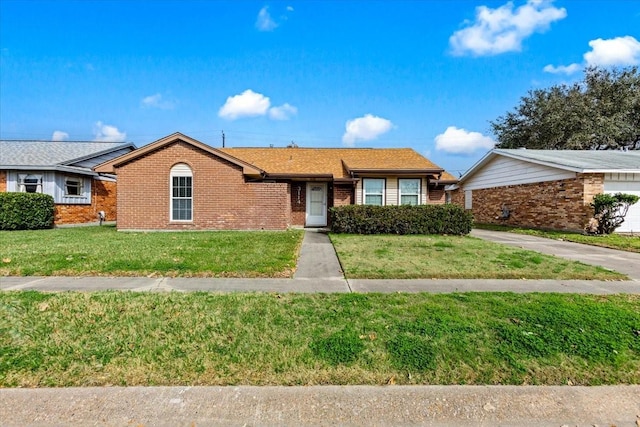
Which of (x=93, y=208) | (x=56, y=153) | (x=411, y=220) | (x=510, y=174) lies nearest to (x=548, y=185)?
(x=510, y=174)

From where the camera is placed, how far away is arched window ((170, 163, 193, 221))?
1369 centimetres

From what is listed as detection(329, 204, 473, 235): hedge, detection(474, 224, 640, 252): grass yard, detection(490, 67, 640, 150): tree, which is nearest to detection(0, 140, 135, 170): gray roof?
detection(329, 204, 473, 235): hedge

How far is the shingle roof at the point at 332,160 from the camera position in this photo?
16406 millimetres

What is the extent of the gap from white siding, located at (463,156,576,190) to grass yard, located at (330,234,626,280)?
8.45m

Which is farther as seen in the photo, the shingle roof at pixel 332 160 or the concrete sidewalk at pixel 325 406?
the shingle roof at pixel 332 160

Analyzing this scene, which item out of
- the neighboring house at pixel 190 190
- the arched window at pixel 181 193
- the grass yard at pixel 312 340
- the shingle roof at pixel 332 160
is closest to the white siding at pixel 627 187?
the shingle roof at pixel 332 160

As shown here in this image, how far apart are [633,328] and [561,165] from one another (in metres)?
13.1

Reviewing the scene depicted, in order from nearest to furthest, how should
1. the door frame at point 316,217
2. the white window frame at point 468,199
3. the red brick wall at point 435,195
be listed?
the red brick wall at point 435,195 → the door frame at point 316,217 → the white window frame at point 468,199

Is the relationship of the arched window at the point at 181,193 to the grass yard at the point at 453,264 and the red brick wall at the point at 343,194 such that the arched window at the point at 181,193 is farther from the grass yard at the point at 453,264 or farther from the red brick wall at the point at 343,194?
the grass yard at the point at 453,264

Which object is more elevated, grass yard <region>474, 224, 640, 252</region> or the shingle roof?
the shingle roof

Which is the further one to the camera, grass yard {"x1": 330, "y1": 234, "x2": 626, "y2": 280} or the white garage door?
the white garage door

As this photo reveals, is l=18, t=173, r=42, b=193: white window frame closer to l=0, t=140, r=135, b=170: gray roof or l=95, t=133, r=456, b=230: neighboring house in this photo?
l=0, t=140, r=135, b=170: gray roof

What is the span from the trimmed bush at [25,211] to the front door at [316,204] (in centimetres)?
1142

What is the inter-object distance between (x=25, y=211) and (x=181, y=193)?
6948 mm
